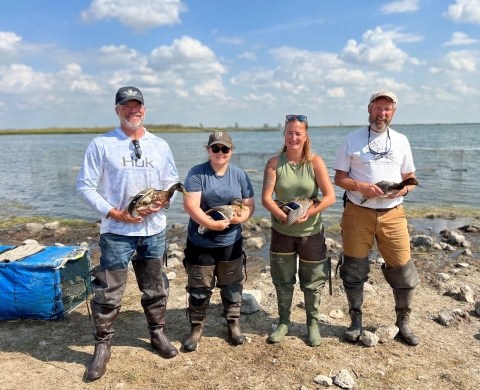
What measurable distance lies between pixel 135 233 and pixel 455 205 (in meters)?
13.9

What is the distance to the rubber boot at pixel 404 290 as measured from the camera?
4.44m

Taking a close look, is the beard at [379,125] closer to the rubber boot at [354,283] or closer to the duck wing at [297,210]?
the duck wing at [297,210]

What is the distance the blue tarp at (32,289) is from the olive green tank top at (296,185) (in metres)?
3.08

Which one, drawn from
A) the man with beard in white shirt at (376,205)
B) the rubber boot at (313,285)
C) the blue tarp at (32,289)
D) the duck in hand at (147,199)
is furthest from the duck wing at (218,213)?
the blue tarp at (32,289)

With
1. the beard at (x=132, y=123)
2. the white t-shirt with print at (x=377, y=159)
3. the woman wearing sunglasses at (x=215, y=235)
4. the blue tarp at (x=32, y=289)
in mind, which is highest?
the beard at (x=132, y=123)

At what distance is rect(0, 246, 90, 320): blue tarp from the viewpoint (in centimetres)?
492

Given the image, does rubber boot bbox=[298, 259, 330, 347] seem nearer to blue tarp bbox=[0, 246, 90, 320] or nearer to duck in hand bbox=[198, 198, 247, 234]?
duck in hand bbox=[198, 198, 247, 234]

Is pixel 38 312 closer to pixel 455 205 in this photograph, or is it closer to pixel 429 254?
pixel 429 254

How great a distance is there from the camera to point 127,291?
619cm

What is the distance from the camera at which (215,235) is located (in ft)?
13.8

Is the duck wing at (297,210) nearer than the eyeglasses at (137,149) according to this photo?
No

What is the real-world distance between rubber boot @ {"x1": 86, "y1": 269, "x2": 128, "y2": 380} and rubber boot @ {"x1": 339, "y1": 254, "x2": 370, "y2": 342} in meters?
2.56

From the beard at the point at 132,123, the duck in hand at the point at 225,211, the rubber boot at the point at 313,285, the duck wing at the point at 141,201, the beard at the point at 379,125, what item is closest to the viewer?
the duck wing at the point at 141,201

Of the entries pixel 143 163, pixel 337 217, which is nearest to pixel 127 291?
pixel 143 163
